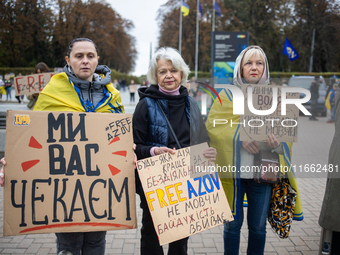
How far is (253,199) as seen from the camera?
2.31 m

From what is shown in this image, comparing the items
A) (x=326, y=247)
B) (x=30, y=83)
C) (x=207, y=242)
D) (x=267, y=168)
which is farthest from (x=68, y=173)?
(x=30, y=83)

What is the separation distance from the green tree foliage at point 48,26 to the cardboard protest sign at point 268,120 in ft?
127

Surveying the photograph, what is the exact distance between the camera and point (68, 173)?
199cm

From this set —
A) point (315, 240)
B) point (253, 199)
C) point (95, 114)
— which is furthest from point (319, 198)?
point (95, 114)

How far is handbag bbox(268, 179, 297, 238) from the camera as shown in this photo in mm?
2320

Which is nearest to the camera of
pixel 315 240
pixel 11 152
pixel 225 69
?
pixel 11 152

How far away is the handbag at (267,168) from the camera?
7.16 feet

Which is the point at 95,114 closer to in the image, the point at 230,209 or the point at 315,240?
the point at 230,209

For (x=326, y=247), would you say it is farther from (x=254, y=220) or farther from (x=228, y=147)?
(x=228, y=147)

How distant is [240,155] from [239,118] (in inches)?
11.9

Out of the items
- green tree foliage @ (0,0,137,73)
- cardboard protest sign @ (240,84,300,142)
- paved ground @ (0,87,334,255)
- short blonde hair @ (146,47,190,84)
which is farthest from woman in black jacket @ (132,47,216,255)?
green tree foliage @ (0,0,137,73)

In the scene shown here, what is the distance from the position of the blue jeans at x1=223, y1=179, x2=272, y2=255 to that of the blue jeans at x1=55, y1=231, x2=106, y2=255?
1048mm

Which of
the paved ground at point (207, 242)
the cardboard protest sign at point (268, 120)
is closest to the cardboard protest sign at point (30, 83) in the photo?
the paved ground at point (207, 242)

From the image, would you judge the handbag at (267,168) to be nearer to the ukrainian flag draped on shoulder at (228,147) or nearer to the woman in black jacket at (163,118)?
the ukrainian flag draped on shoulder at (228,147)
